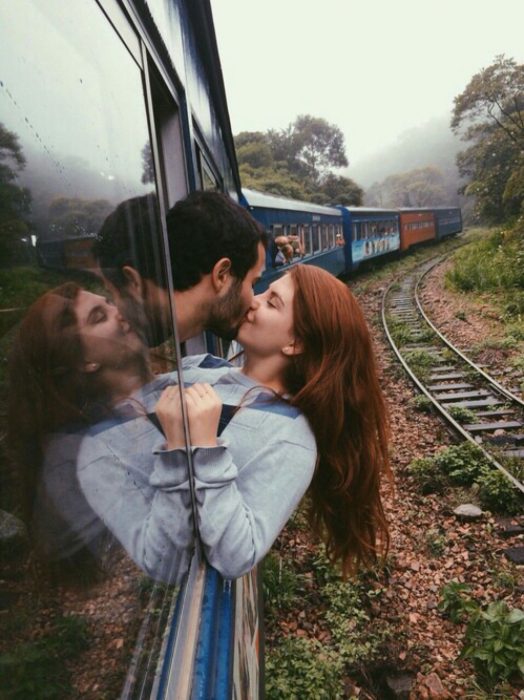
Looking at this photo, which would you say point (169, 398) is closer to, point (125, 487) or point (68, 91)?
point (125, 487)

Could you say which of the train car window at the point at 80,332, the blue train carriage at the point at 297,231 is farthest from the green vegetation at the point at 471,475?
the train car window at the point at 80,332

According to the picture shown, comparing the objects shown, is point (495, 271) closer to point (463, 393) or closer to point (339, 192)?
point (463, 393)

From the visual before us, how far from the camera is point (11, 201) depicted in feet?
1.82

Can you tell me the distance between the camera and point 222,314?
163 cm

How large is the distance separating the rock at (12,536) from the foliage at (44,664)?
0.27 ft

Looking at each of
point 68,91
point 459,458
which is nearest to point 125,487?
point 68,91

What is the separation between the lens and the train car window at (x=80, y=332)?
57 cm

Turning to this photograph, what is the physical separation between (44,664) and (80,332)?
0.41 meters

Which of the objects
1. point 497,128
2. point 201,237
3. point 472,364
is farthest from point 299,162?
point 201,237

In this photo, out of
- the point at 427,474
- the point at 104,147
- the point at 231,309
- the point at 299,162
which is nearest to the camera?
the point at 104,147

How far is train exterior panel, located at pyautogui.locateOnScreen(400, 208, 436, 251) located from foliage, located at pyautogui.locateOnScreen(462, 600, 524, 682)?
906 inches

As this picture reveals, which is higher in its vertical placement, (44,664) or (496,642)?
(44,664)

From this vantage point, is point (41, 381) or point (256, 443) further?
point (256, 443)

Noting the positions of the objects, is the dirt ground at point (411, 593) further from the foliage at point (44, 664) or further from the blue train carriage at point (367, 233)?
the blue train carriage at point (367, 233)
